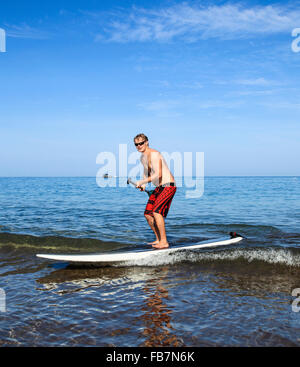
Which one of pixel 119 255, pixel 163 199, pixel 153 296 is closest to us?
pixel 153 296

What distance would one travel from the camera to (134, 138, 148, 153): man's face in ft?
23.1

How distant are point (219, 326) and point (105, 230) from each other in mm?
7339

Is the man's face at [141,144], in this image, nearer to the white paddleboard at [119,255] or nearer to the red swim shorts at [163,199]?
the red swim shorts at [163,199]

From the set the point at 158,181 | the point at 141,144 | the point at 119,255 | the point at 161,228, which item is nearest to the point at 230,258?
the point at 161,228

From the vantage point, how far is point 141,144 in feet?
23.1

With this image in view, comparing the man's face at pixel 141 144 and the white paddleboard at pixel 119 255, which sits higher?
the man's face at pixel 141 144

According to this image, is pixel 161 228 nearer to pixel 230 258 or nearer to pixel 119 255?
pixel 119 255

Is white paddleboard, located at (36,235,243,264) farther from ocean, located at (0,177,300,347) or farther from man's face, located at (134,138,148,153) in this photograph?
man's face, located at (134,138,148,153)

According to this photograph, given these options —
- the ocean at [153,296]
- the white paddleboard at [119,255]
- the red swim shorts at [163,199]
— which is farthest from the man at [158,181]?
the ocean at [153,296]

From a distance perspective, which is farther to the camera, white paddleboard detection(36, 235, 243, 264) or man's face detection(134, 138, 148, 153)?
man's face detection(134, 138, 148, 153)

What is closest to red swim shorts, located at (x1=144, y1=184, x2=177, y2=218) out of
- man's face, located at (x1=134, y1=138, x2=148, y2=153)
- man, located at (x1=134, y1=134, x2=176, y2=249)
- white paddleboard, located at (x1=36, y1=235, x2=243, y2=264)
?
man, located at (x1=134, y1=134, x2=176, y2=249)

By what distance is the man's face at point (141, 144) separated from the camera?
277 inches

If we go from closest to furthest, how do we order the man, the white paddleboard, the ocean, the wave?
the ocean, the white paddleboard, the wave, the man
